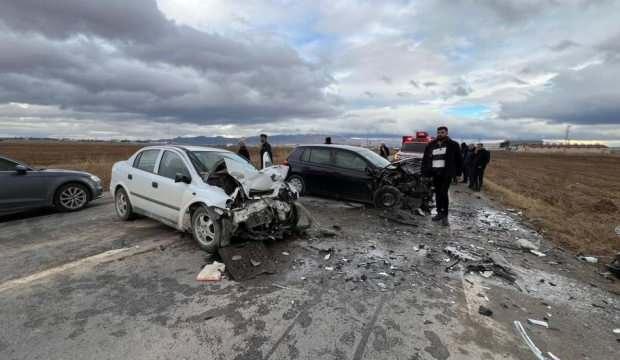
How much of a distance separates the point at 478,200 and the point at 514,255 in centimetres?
546

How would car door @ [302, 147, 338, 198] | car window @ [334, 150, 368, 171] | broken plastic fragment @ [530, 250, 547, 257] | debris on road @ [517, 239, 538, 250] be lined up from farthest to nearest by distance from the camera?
car door @ [302, 147, 338, 198]
car window @ [334, 150, 368, 171]
debris on road @ [517, 239, 538, 250]
broken plastic fragment @ [530, 250, 547, 257]

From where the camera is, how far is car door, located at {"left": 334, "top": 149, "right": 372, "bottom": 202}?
8088 mm

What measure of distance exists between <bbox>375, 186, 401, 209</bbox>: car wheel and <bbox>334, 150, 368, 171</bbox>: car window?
79cm

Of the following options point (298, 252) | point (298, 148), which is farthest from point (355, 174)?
point (298, 252)

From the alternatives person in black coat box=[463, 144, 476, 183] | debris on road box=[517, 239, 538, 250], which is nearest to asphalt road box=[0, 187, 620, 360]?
debris on road box=[517, 239, 538, 250]

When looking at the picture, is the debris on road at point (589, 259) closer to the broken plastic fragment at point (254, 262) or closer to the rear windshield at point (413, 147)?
the broken plastic fragment at point (254, 262)

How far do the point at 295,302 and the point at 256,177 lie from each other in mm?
2318

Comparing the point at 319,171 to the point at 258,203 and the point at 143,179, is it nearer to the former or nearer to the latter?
the point at 258,203

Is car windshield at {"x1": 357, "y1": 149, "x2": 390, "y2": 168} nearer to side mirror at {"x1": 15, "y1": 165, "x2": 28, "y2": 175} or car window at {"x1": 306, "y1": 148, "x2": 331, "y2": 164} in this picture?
car window at {"x1": 306, "y1": 148, "x2": 331, "y2": 164}

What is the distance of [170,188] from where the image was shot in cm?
523

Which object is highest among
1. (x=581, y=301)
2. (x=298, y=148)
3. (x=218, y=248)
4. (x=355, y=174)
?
(x=298, y=148)

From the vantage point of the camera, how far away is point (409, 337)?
280 cm

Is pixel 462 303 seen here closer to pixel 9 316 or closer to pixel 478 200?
pixel 9 316

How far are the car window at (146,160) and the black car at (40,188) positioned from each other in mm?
2294
